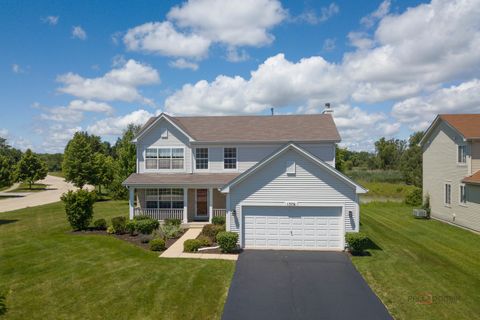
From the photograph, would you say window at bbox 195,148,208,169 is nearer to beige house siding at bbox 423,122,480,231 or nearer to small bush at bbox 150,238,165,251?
small bush at bbox 150,238,165,251

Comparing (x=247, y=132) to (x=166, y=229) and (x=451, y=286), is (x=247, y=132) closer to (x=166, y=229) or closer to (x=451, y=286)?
(x=166, y=229)

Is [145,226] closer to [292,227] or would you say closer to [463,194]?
[292,227]

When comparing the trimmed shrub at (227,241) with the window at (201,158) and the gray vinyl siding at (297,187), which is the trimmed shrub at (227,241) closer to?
the gray vinyl siding at (297,187)

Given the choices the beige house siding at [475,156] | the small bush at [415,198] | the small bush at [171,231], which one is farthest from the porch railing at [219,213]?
the small bush at [415,198]

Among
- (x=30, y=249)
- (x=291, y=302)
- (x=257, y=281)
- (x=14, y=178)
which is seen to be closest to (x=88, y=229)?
(x=30, y=249)

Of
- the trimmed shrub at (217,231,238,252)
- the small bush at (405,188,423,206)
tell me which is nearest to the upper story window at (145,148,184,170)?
the trimmed shrub at (217,231,238,252)

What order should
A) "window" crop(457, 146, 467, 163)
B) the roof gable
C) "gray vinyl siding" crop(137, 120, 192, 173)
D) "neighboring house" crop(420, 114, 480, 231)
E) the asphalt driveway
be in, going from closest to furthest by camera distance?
the asphalt driveway, the roof gable, "neighboring house" crop(420, 114, 480, 231), "window" crop(457, 146, 467, 163), "gray vinyl siding" crop(137, 120, 192, 173)

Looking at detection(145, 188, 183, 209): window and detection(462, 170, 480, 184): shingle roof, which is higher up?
detection(462, 170, 480, 184): shingle roof
